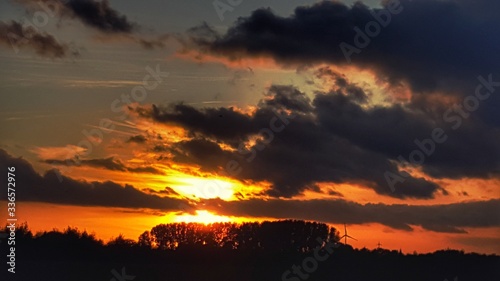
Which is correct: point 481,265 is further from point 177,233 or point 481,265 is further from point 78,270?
point 78,270

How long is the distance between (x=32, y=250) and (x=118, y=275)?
622 inches

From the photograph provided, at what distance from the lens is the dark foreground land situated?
401 feet

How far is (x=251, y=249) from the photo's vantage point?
13438cm

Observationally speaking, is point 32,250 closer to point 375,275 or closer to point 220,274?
point 220,274

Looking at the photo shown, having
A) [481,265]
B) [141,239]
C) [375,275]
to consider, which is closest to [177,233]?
A: [141,239]

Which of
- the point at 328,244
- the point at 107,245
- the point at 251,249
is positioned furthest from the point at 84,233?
the point at 328,244

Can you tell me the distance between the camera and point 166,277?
129 metres

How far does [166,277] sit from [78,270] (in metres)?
13.1

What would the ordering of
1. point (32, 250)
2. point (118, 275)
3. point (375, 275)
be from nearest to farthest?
point (32, 250) < point (118, 275) < point (375, 275)

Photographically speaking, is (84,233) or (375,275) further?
(375,275)

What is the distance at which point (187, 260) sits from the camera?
13025cm

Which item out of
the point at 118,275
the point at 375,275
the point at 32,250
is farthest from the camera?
the point at 375,275

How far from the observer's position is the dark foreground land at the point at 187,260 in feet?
401

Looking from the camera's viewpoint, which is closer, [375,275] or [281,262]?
[281,262]
